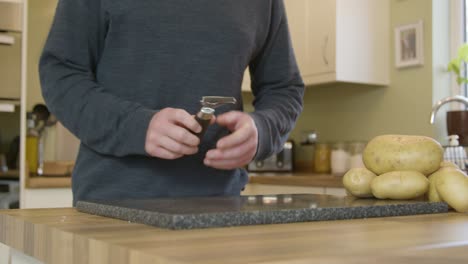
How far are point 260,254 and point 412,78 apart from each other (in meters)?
2.44

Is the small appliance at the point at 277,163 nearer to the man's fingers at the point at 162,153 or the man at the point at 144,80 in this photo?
the man at the point at 144,80

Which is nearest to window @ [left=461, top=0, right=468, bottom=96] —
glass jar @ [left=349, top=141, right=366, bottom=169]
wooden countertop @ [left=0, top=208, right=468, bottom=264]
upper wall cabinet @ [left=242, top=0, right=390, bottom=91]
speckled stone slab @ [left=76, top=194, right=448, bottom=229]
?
upper wall cabinet @ [left=242, top=0, right=390, bottom=91]

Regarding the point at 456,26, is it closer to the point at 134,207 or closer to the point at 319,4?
the point at 319,4

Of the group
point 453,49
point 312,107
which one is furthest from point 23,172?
point 453,49

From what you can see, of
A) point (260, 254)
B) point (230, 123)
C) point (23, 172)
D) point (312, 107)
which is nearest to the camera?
point (260, 254)

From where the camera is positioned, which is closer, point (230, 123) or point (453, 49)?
point (230, 123)

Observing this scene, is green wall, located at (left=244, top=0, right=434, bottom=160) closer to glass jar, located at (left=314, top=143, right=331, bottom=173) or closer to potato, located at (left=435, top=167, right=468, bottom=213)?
glass jar, located at (left=314, top=143, right=331, bottom=173)

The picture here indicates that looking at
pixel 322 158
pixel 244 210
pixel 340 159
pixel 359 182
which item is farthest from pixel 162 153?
pixel 322 158

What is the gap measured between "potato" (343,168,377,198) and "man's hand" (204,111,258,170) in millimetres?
182

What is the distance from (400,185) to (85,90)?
51 centimetres

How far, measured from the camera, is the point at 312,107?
3.39 meters

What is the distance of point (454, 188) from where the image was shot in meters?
0.93

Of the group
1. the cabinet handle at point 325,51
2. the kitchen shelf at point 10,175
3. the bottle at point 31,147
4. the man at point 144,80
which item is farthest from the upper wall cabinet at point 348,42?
the man at point 144,80

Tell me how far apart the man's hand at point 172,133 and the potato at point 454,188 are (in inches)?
14.4
